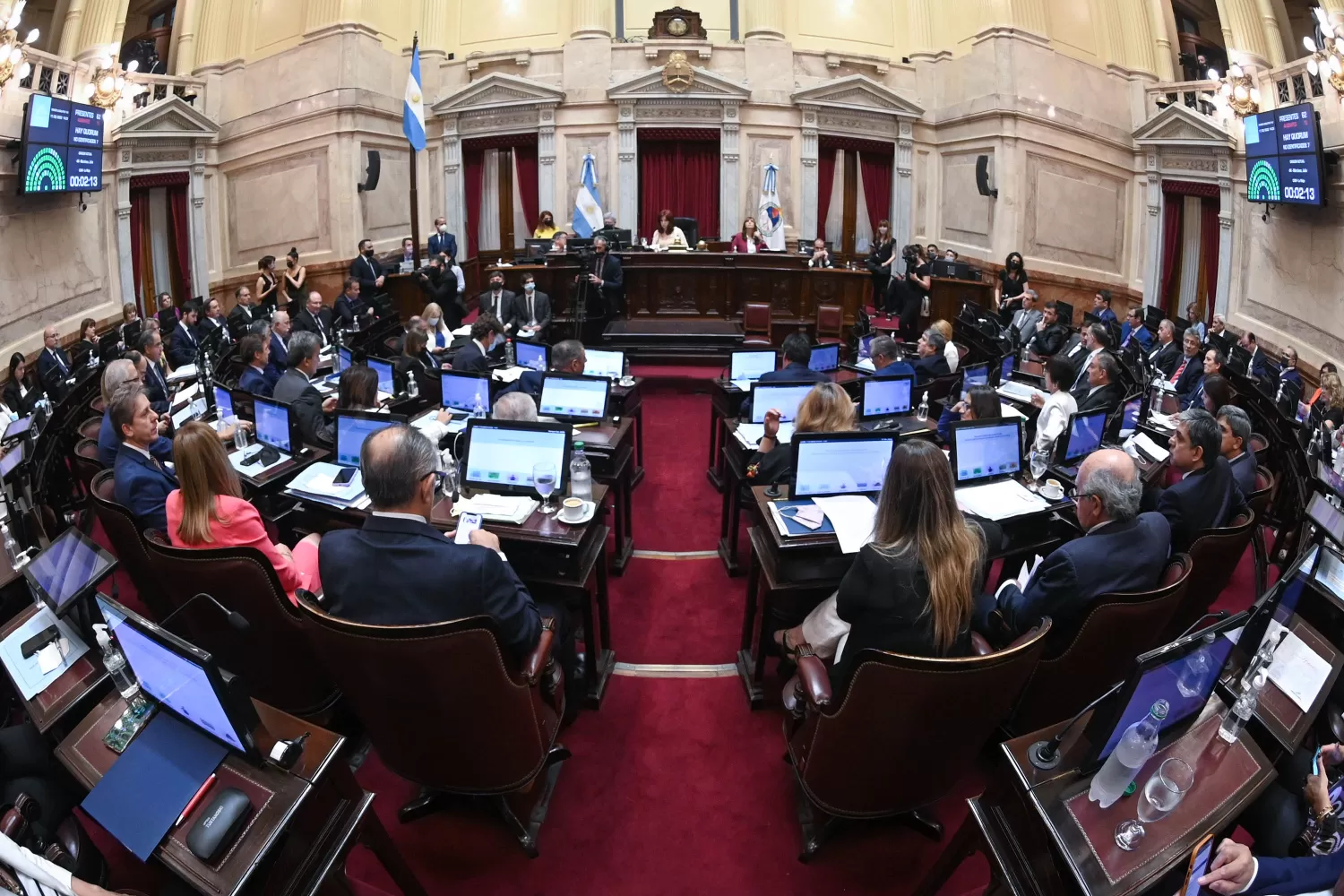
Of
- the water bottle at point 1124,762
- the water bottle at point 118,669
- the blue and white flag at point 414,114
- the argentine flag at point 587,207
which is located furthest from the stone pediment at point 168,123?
the water bottle at point 1124,762

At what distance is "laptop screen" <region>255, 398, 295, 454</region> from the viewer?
4.50 m

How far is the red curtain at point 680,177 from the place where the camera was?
1399 centimetres

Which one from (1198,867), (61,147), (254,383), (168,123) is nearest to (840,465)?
(1198,867)

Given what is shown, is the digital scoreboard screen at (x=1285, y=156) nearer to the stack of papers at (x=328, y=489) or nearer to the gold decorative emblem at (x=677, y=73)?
the gold decorative emblem at (x=677, y=73)

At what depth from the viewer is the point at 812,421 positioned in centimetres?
404

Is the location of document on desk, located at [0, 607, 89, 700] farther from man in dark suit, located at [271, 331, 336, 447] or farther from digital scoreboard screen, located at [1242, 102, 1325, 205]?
digital scoreboard screen, located at [1242, 102, 1325, 205]

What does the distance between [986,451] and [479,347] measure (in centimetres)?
385

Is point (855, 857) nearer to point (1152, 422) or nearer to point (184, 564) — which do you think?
point (184, 564)

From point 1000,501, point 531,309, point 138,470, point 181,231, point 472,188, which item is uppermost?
point 472,188

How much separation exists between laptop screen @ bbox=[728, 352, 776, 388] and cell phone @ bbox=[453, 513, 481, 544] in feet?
10.6

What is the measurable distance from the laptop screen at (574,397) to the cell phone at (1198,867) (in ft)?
12.7

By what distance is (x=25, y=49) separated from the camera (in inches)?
345

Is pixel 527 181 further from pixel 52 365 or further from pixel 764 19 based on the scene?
pixel 52 365

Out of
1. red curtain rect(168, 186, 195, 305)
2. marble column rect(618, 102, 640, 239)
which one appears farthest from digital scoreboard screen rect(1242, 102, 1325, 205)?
red curtain rect(168, 186, 195, 305)
